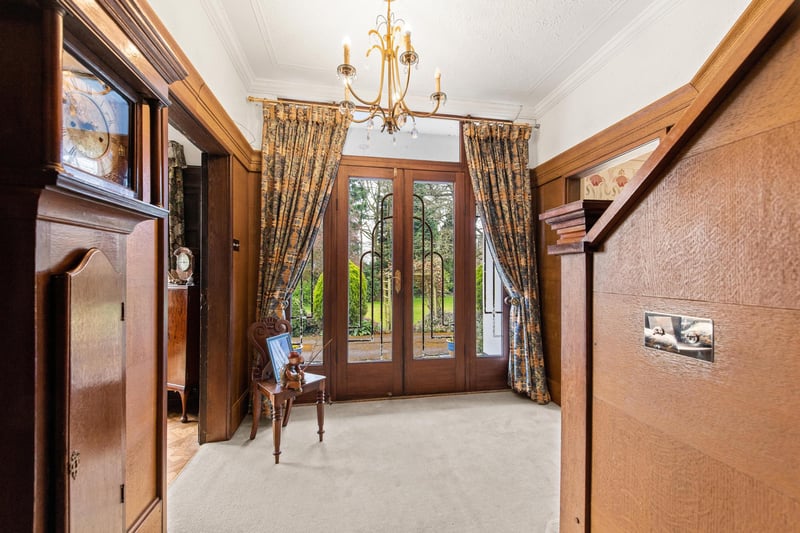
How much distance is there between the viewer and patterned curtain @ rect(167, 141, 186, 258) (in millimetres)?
3225

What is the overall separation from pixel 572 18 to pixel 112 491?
3.30 metres

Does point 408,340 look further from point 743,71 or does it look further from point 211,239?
point 743,71

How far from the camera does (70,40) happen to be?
79 cm

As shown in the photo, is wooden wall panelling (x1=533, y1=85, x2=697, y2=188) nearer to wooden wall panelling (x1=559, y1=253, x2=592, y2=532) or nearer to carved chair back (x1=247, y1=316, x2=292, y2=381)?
wooden wall panelling (x1=559, y1=253, x2=592, y2=532)

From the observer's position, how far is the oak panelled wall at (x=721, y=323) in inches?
23.5

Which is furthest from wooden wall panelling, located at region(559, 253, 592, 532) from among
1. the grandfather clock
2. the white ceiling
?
the white ceiling

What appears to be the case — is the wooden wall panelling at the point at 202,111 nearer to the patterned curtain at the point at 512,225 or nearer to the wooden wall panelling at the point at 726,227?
the wooden wall panelling at the point at 726,227

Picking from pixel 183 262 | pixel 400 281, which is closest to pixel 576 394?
pixel 400 281

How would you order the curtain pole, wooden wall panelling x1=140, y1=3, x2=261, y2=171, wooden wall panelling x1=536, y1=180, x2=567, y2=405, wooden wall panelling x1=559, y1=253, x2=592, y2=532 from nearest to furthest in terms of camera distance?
1. wooden wall panelling x1=559, y1=253, x2=592, y2=532
2. wooden wall panelling x1=140, y1=3, x2=261, y2=171
3. the curtain pole
4. wooden wall panelling x1=536, y1=180, x2=567, y2=405

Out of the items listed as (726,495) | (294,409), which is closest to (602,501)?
(726,495)

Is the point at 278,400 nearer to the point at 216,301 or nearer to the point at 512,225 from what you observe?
the point at 216,301

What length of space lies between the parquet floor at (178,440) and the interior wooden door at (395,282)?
1203 millimetres

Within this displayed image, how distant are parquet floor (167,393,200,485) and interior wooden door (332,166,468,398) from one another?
120 centimetres

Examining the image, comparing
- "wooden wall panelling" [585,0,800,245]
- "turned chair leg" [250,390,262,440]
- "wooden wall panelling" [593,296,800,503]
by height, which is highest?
"wooden wall panelling" [585,0,800,245]
